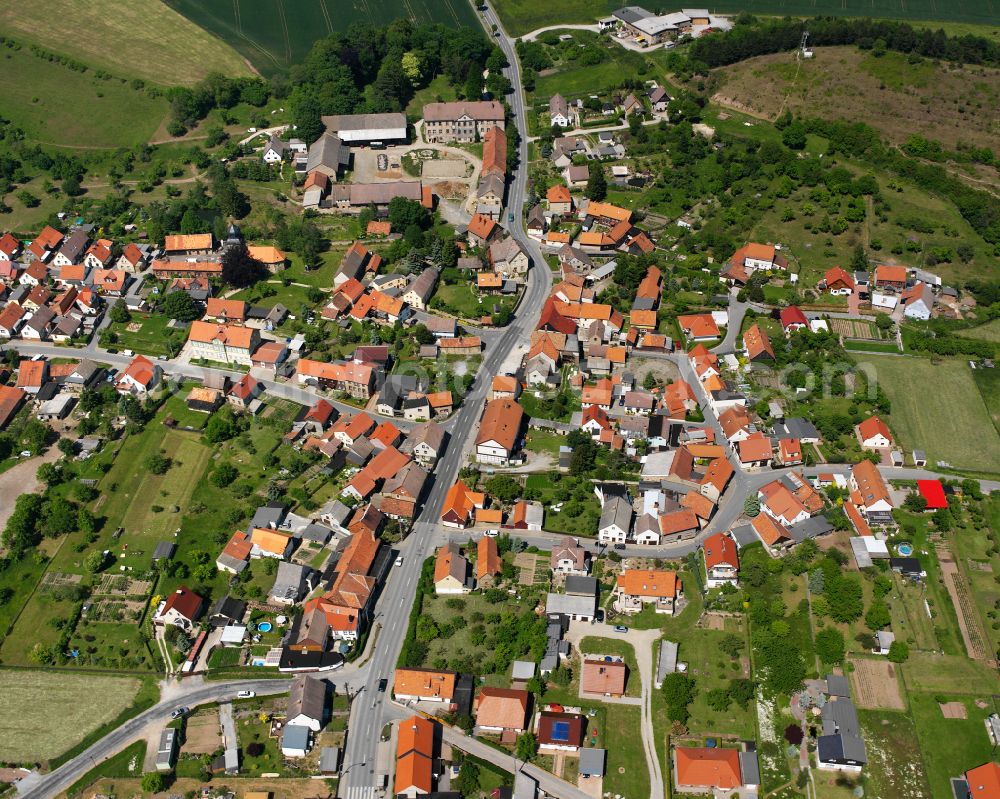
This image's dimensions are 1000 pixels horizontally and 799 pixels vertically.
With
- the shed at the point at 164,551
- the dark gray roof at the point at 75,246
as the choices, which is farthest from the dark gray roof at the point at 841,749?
the dark gray roof at the point at 75,246

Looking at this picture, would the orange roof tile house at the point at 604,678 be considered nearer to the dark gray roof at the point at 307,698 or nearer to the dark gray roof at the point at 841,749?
the dark gray roof at the point at 841,749

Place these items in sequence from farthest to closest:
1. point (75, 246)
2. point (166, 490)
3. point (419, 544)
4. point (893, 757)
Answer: point (75, 246), point (166, 490), point (419, 544), point (893, 757)

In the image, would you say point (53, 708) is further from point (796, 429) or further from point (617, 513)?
point (796, 429)

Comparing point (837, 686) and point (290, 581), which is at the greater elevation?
point (837, 686)

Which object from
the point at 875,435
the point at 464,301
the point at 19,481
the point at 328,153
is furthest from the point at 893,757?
the point at 328,153

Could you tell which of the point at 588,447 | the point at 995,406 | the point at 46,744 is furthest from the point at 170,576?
the point at 995,406

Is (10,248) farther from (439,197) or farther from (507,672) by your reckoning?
(507,672)

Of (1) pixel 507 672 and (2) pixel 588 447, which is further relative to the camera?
(2) pixel 588 447
